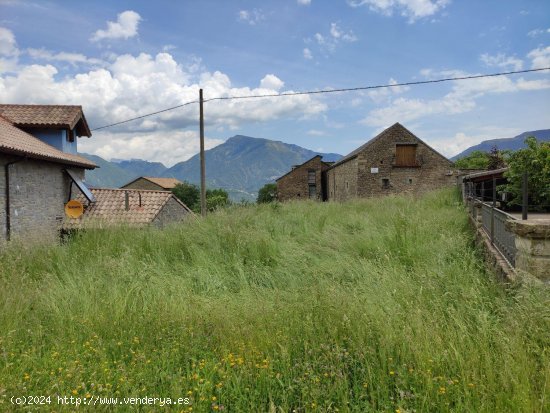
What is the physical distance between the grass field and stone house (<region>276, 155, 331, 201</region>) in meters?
38.2

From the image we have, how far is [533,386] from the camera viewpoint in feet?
7.77

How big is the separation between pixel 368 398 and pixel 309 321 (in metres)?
0.86

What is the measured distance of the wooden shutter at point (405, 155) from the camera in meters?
29.5

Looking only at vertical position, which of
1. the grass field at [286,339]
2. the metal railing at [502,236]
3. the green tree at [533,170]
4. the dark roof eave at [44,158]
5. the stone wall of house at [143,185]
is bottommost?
the grass field at [286,339]

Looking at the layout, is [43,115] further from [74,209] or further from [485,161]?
[485,161]

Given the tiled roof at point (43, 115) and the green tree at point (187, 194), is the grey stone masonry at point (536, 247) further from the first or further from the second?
the green tree at point (187, 194)

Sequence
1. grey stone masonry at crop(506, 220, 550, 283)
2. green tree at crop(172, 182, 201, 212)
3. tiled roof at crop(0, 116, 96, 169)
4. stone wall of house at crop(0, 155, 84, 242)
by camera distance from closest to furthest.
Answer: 1. grey stone masonry at crop(506, 220, 550, 283)
2. tiled roof at crop(0, 116, 96, 169)
3. stone wall of house at crop(0, 155, 84, 242)
4. green tree at crop(172, 182, 201, 212)

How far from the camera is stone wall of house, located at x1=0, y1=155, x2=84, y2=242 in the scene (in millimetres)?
11992

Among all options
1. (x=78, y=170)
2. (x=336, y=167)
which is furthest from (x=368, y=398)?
(x=336, y=167)

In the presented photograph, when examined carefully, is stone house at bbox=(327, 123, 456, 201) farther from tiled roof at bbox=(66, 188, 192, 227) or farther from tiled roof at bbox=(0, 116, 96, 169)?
tiled roof at bbox=(0, 116, 96, 169)

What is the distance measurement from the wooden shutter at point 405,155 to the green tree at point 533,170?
19.0 m

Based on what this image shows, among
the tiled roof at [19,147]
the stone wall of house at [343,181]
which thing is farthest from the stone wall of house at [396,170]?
the tiled roof at [19,147]

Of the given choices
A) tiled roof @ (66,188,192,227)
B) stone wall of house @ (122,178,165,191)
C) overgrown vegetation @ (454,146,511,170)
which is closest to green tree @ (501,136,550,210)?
tiled roof @ (66,188,192,227)

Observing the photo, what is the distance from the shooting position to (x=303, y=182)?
43719mm
